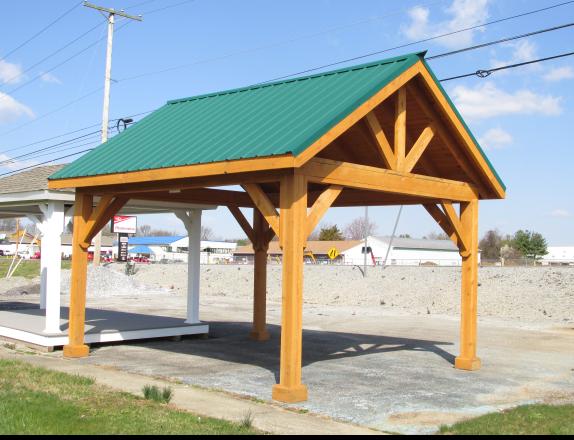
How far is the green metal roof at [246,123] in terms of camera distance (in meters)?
9.09

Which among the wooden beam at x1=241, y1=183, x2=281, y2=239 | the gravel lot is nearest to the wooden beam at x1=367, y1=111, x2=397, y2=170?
the wooden beam at x1=241, y1=183, x2=281, y2=239

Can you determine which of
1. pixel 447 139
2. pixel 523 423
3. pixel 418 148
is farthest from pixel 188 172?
pixel 523 423

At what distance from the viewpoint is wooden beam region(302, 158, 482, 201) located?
359 inches

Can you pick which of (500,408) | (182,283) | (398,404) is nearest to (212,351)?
(398,404)

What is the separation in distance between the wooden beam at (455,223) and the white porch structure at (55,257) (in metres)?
5.38

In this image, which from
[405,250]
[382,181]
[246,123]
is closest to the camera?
[382,181]

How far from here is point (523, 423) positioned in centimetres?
777

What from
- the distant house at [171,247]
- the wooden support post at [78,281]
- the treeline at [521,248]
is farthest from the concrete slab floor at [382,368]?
the distant house at [171,247]

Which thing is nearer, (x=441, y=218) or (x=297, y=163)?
(x=297, y=163)

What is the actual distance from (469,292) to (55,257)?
315 inches

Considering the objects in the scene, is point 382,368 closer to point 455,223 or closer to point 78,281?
point 455,223

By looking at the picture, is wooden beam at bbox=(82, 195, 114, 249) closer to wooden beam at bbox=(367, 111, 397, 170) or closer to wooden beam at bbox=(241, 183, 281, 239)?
wooden beam at bbox=(241, 183, 281, 239)

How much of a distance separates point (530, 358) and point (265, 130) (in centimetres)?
795

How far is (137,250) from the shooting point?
11525 centimetres
